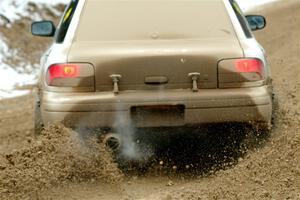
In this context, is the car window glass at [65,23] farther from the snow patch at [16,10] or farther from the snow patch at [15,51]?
Result: the snow patch at [16,10]

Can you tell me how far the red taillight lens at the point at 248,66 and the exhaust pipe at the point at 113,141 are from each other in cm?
110

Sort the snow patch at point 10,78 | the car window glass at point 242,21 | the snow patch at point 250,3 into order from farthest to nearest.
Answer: the snow patch at point 250,3 < the snow patch at point 10,78 < the car window glass at point 242,21

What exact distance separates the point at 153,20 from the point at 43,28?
1.55m

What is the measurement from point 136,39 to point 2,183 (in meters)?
1.66

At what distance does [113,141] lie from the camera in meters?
5.67

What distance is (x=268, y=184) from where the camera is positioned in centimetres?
509

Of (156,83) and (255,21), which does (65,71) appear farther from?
(255,21)

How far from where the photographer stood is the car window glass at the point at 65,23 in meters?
6.32

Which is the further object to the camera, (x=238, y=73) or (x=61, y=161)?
(x=238, y=73)

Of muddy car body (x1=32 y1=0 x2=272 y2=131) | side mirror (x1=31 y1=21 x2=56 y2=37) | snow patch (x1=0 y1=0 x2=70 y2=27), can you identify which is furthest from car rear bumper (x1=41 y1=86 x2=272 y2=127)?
snow patch (x1=0 y1=0 x2=70 y2=27)

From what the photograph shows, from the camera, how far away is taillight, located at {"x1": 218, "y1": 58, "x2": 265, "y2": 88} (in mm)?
5664

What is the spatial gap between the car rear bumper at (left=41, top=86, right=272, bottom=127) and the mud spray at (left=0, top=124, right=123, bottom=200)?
0.46 feet

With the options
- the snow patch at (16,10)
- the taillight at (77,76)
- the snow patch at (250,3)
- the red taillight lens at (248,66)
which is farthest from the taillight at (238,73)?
the snow patch at (250,3)

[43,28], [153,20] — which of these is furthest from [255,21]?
[43,28]
